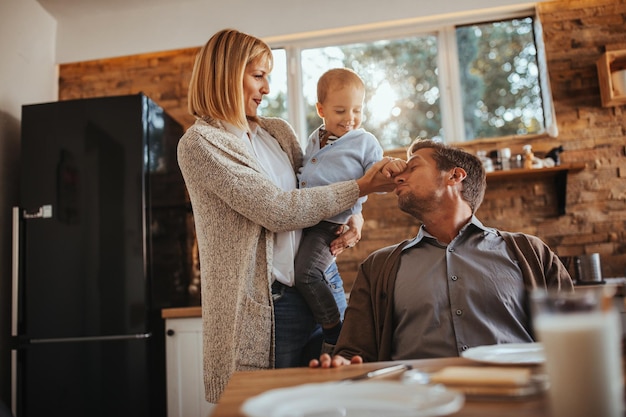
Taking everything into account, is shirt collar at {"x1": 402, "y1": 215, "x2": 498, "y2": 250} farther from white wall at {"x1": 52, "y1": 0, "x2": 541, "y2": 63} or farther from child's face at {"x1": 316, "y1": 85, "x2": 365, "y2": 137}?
white wall at {"x1": 52, "y1": 0, "x2": 541, "y2": 63}

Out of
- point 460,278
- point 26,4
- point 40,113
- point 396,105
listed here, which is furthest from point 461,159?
point 26,4

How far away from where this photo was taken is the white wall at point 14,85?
10.5 ft

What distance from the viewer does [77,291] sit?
293 centimetres

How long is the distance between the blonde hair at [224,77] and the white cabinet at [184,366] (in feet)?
5.04

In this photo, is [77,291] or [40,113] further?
[40,113]

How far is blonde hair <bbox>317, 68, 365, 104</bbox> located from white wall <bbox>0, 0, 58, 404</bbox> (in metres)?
2.14

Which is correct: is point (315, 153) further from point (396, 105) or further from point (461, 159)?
point (396, 105)

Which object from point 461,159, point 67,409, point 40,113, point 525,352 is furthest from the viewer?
point 40,113

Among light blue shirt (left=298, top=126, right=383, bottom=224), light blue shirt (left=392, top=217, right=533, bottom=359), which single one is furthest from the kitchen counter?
light blue shirt (left=392, top=217, right=533, bottom=359)

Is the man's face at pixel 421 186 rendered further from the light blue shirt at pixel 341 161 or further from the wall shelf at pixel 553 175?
the wall shelf at pixel 553 175

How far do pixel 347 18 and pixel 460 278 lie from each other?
2.50m

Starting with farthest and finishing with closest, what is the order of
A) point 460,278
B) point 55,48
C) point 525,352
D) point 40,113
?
point 55,48, point 40,113, point 460,278, point 525,352

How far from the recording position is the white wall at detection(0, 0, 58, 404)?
3.19 m

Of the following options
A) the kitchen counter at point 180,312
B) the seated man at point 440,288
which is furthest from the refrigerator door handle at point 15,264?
the seated man at point 440,288
